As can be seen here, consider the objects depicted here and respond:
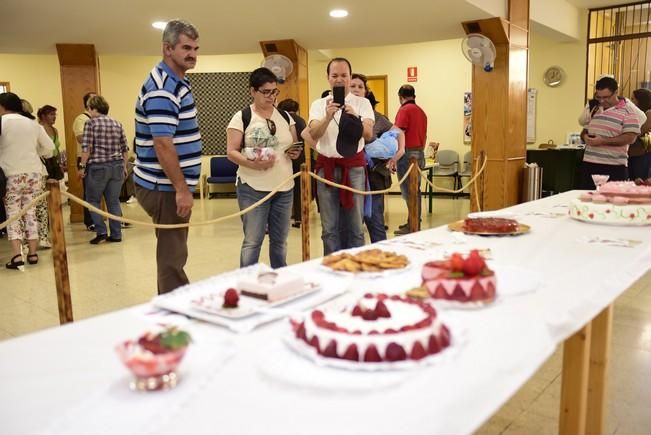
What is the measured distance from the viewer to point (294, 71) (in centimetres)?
727

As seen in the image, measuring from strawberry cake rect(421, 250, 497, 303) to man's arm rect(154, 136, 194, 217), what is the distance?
1404mm

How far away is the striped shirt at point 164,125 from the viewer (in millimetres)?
2287

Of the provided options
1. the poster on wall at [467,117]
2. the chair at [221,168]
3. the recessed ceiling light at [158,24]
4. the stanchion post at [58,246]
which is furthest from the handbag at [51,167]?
the poster on wall at [467,117]

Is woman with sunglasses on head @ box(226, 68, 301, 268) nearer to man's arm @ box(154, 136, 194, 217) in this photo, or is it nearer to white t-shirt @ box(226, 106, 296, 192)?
white t-shirt @ box(226, 106, 296, 192)

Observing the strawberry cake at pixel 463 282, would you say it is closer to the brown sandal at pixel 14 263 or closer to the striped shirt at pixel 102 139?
the brown sandal at pixel 14 263

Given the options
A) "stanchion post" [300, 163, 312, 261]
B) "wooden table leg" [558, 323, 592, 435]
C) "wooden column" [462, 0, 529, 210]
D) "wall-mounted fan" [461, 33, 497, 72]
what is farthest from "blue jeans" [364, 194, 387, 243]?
"wall-mounted fan" [461, 33, 497, 72]

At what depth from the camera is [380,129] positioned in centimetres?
453

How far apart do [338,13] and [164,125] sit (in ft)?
13.2

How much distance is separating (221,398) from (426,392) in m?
0.29

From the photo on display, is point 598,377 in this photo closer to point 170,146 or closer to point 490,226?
point 490,226

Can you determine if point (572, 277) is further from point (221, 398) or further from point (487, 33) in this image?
point (487, 33)

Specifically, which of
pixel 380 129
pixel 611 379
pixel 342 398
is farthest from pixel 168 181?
pixel 380 129

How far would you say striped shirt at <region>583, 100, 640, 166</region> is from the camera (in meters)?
4.40

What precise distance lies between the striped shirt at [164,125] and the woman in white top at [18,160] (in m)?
2.50
